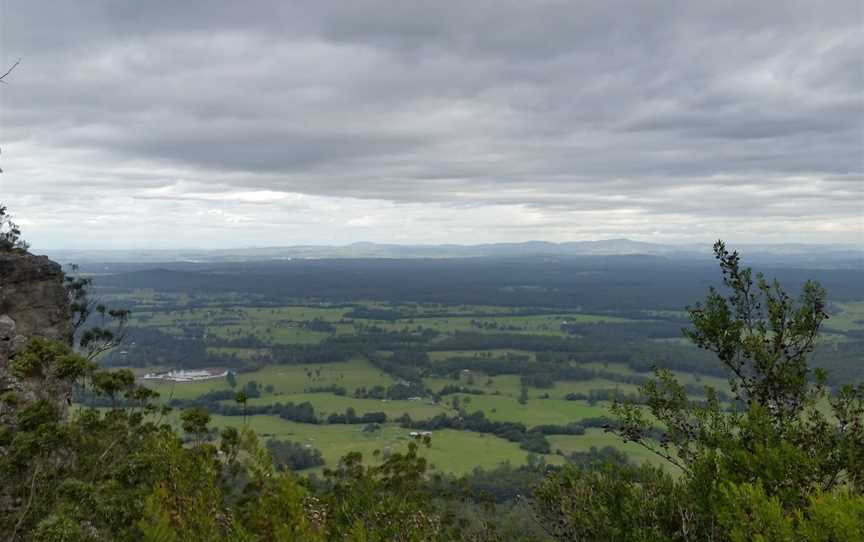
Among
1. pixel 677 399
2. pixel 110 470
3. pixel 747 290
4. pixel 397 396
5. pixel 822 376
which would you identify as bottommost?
pixel 397 396

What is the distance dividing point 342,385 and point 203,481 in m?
120

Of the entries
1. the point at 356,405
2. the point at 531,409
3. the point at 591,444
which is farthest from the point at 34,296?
the point at 531,409

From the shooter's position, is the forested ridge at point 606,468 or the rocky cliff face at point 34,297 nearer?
the forested ridge at point 606,468

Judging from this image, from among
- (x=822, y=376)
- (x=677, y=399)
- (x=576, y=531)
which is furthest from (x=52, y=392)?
(x=822, y=376)

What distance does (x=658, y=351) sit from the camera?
16225cm

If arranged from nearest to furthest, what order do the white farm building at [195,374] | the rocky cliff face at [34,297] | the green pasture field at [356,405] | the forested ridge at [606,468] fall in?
the forested ridge at [606,468], the rocky cliff face at [34,297], the green pasture field at [356,405], the white farm building at [195,374]

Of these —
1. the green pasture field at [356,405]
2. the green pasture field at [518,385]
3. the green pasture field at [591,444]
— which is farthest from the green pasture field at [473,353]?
the green pasture field at [591,444]

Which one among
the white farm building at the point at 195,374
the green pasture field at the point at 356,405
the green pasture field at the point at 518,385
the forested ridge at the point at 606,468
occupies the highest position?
the forested ridge at the point at 606,468

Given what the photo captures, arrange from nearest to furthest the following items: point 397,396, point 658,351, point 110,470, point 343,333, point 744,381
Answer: point 110,470 < point 744,381 < point 397,396 < point 658,351 < point 343,333

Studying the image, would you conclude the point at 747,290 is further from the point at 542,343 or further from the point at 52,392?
the point at 542,343

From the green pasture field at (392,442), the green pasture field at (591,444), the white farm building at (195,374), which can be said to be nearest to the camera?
the green pasture field at (392,442)

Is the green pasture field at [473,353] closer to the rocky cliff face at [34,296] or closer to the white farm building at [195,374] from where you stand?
the white farm building at [195,374]

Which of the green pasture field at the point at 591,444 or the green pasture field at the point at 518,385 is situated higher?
the green pasture field at the point at 591,444

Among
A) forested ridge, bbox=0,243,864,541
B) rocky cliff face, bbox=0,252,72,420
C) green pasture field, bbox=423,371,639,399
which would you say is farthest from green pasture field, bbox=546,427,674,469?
rocky cliff face, bbox=0,252,72,420
